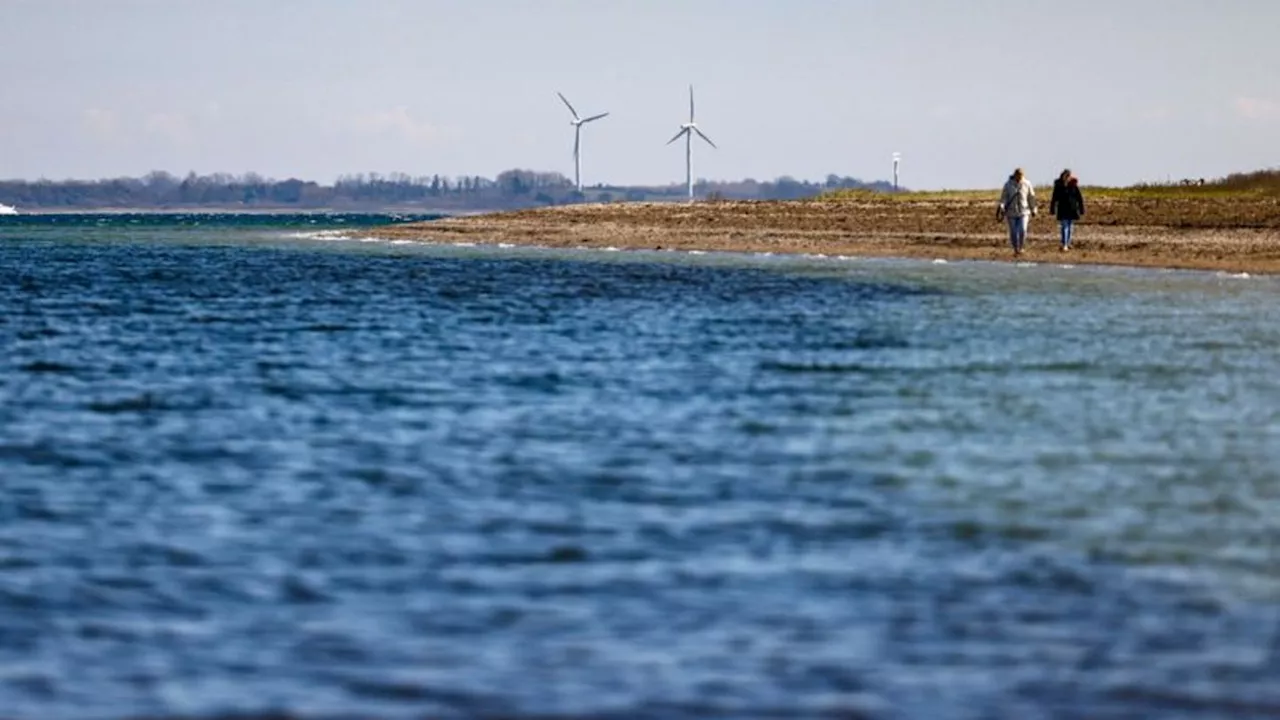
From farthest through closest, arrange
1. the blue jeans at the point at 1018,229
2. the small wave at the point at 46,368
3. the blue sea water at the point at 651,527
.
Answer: the blue jeans at the point at 1018,229, the small wave at the point at 46,368, the blue sea water at the point at 651,527

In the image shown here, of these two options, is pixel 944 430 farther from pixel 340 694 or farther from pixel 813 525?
pixel 340 694

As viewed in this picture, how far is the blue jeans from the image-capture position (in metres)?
55.5

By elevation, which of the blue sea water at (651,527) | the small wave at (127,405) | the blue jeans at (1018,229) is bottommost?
the small wave at (127,405)

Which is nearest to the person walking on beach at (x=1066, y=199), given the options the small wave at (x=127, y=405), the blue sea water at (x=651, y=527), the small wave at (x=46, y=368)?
the blue sea water at (x=651, y=527)

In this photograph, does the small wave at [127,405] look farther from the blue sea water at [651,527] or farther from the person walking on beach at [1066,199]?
the person walking on beach at [1066,199]

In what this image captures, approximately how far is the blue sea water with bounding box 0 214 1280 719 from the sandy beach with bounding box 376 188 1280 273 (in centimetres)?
2586

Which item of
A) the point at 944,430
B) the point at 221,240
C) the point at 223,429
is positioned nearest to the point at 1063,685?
the point at 944,430

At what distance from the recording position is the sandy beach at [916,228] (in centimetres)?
5794

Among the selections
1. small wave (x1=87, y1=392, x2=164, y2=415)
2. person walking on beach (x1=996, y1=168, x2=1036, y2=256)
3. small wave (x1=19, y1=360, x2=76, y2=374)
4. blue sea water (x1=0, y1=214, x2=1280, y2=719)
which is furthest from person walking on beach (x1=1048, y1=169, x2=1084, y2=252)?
small wave (x1=87, y1=392, x2=164, y2=415)

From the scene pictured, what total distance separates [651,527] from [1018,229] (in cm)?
4392

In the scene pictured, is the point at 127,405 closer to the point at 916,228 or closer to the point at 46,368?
the point at 46,368

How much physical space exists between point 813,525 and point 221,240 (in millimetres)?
100929

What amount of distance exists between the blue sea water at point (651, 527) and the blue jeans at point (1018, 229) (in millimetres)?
22803

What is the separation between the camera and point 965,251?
62.2 metres
